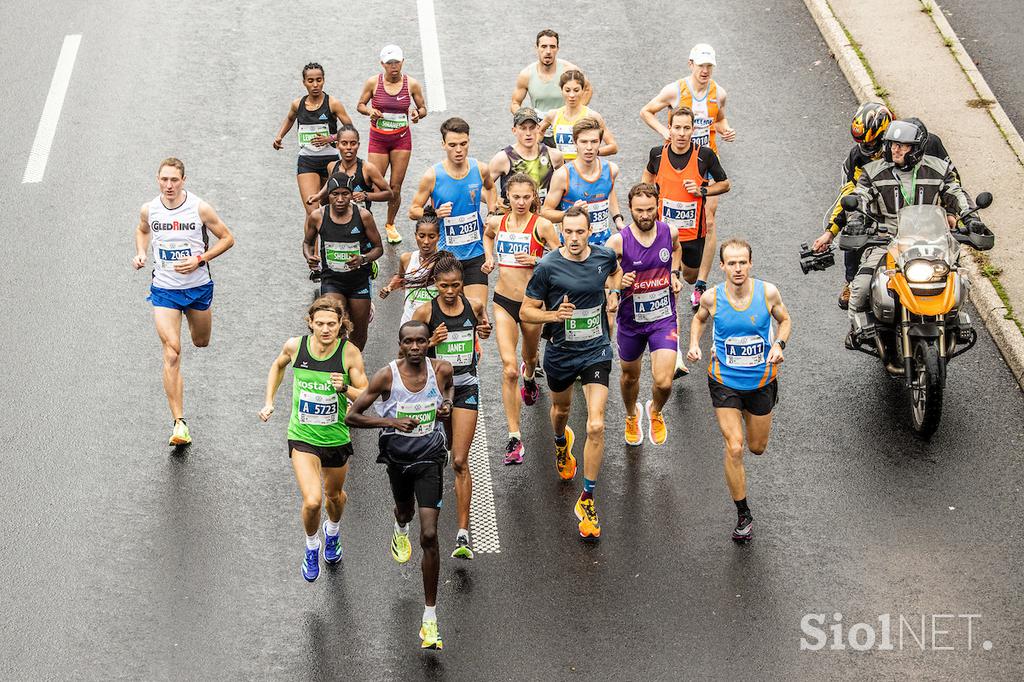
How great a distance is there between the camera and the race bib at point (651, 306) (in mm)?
11680

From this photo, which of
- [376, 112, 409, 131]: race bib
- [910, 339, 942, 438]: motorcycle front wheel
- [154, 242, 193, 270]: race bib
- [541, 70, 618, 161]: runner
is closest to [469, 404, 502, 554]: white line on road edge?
[154, 242, 193, 270]: race bib

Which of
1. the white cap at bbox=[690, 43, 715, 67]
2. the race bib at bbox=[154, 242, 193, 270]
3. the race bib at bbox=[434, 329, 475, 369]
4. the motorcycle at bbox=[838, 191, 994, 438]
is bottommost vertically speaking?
the motorcycle at bbox=[838, 191, 994, 438]

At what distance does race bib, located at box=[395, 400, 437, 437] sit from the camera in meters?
10.0

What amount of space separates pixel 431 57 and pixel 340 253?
21.5 ft

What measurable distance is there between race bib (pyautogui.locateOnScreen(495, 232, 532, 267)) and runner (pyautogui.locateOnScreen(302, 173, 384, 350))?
3.56 feet

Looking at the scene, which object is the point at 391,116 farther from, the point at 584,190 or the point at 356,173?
the point at 584,190

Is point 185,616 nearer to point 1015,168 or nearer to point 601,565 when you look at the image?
point 601,565

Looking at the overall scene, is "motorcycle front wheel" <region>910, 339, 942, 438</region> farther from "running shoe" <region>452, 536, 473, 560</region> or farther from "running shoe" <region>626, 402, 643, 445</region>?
"running shoe" <region>452, 536, 473, 560</region>

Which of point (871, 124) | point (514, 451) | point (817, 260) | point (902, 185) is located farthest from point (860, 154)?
point (514, 451)

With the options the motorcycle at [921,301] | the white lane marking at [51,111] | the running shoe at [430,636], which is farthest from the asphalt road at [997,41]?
the white lane marking at [51,111]

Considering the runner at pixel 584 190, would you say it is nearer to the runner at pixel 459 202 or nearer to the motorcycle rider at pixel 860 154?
the runner at pixel 459 202

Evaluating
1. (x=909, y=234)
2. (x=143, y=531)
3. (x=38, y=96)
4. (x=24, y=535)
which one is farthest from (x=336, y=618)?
(x=38, y=96)

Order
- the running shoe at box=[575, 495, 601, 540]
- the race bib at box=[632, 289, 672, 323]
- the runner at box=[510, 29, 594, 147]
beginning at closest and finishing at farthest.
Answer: the running shoe at box=[575, 495, 601, 540]
the race bib at box=[632, 289, 672, 323]
the runner at box=[510, 29, 594, 147]

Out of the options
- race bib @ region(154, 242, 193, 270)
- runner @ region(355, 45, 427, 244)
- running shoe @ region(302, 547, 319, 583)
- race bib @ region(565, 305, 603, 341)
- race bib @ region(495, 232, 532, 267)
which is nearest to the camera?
running shoe @ region(302, 547, 319, 583)
